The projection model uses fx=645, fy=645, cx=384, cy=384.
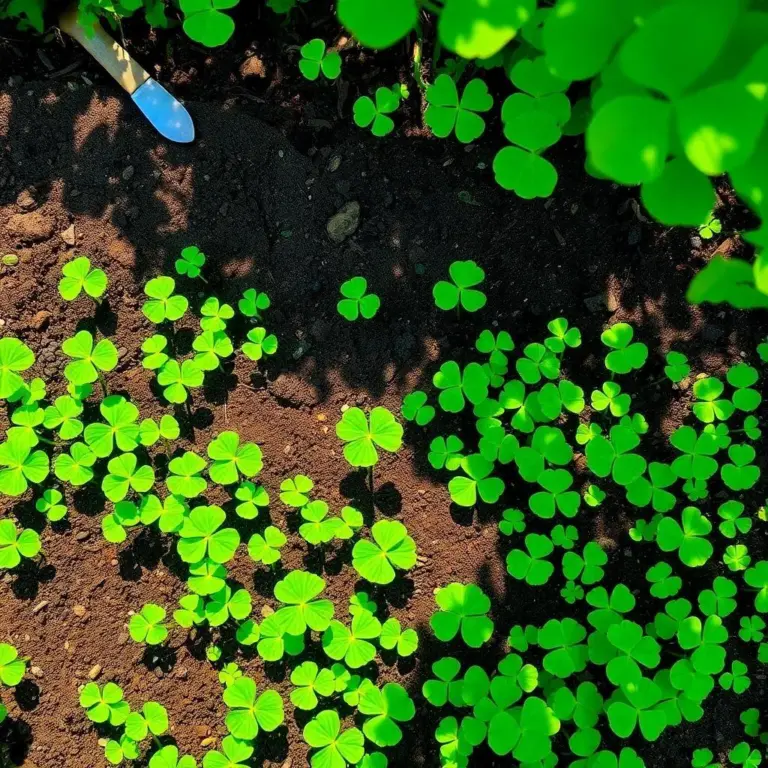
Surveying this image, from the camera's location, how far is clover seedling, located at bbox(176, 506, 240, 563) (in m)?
2.30

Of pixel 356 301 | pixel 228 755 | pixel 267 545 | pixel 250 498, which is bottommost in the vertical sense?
pixel 228 755

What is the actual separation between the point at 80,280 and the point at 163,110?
2.36ft

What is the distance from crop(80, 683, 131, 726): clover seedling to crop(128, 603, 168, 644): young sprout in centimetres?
21

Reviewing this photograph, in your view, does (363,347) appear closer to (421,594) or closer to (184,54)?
(421,594)

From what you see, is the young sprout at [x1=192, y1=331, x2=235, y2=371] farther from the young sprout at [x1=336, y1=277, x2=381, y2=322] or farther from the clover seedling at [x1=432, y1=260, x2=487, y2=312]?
the clover seedling at [x1=432, y1=260, x2=487, y2=312]

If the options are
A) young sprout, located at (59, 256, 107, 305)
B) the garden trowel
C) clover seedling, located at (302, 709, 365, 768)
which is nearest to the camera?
clover seedling, located at (302, 709, 365, 768)

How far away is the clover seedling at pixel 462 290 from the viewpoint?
235 centimetres

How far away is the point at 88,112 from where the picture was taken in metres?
2.49

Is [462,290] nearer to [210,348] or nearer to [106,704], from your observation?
[210,348]

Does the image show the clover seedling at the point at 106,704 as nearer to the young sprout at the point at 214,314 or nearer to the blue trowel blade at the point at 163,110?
the young sprout at the point at 214,314

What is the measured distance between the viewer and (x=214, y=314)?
2398 mm

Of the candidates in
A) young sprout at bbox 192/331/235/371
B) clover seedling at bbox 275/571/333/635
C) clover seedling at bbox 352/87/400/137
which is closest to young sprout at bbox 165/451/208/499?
young sprout at bbox 192/331/235/371

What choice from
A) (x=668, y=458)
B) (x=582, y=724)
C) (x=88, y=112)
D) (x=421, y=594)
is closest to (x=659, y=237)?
(x=668, y=458)

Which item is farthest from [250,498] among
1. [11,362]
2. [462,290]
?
[462,290]
